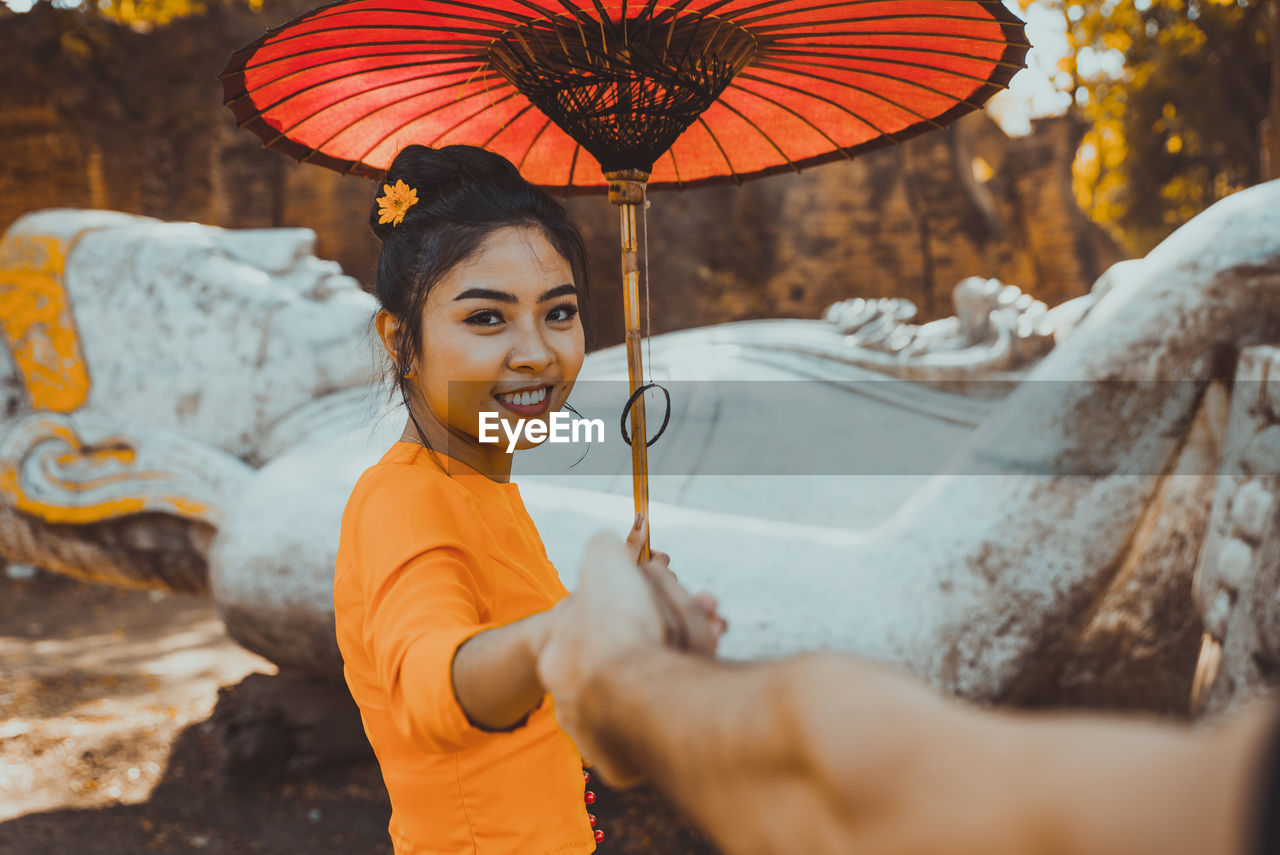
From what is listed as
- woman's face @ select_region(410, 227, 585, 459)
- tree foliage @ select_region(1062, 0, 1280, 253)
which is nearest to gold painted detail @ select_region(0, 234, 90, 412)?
→ woman's face @ select_region(410, 227, 585, 459)

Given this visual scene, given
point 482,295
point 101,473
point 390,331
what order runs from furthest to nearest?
point 101,473 → point 390,331 → point 482,295

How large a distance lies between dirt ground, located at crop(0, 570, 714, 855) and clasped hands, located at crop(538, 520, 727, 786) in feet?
7.35

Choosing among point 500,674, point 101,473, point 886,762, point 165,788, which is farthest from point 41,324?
point 886,762

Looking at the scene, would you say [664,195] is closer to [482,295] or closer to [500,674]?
[482,295]

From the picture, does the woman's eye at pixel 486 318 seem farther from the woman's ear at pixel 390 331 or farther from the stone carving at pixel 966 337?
the stone carving at pixel 966 337

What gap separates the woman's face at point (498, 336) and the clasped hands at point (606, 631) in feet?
1.44

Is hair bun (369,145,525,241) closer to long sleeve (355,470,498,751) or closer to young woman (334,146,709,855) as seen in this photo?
young woman (334,146,709,855)

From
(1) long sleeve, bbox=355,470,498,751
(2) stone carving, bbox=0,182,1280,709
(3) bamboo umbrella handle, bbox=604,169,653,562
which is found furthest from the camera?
(2) stone carving, bbox=0,182,1280,709

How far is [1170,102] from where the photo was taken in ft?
31.0

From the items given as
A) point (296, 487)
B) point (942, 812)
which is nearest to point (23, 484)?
point (296, 487)

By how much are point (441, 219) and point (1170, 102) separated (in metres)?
10.7

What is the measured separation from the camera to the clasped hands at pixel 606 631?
1.59 ft

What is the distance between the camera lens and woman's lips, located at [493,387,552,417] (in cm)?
98

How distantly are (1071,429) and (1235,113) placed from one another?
813cm
